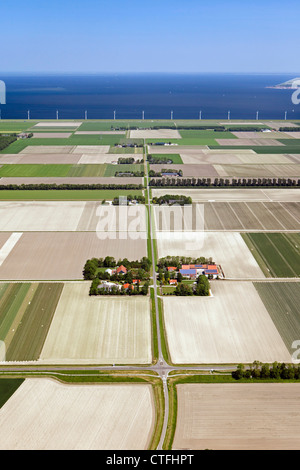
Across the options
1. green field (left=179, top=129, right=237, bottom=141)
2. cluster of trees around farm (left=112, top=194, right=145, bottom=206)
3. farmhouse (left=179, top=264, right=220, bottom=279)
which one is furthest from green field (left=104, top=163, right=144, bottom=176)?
farmhouse (left=179, top=264, right=220, bottom=279)

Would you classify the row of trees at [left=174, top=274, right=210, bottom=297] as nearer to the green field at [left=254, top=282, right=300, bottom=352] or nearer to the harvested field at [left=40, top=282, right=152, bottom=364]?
the harvested field at [left=40, top=282, right=152, bottom=364]

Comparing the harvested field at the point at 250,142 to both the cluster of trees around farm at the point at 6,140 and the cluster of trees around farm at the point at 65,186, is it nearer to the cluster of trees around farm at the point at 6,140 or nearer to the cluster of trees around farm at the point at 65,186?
the cluster of trees around farm at the point at 65,186

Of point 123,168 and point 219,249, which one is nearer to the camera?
point 219,249

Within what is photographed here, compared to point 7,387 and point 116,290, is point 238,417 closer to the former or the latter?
point 7,387

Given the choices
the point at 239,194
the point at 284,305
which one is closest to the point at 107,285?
the point at 284,305

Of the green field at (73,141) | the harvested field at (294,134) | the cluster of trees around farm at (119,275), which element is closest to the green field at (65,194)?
the cluster of trees around farm at (119,275)

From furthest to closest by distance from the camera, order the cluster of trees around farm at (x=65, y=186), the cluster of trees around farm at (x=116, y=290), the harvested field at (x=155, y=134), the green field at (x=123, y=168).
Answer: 1. the harvested field at (x=155, y=134)
2. the green field at (x=123, y=168)
3. the cluster of trees around farm at (x=65, y=186)
4. the cluster of trees around farm at (x=116, y=290)
